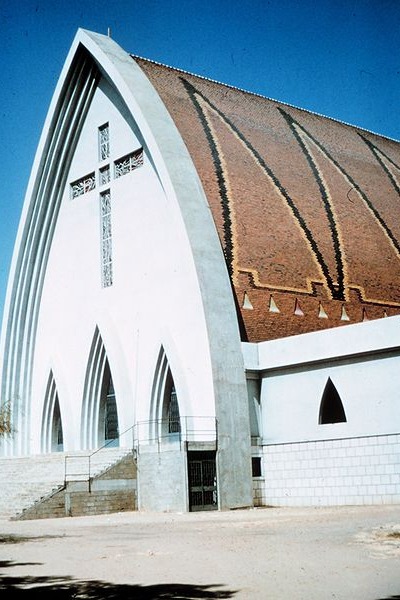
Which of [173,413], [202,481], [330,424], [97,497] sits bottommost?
[97,497]

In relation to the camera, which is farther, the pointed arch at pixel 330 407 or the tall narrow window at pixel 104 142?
the tall narrow window at pixel 104 142

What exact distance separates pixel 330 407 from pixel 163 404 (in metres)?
4.78

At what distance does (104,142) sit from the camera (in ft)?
85.8

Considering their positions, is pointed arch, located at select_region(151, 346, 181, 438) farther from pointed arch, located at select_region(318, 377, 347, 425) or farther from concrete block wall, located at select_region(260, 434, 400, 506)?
pointed arch, located at select_region(318, 377, 347, 425)

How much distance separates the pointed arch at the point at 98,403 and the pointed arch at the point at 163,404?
2.48 meters

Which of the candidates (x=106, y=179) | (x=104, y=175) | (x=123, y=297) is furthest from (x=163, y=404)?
(x=104, y=175)

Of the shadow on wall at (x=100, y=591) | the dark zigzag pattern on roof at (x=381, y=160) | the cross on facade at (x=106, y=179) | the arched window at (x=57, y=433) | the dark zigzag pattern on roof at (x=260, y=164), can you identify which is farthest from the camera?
the dark zigzag pattern on roof at (x=381, y=160)

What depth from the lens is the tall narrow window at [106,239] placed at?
82.9 ft

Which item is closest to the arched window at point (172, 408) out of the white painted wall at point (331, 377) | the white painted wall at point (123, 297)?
the white painted wall at point (123, 297)

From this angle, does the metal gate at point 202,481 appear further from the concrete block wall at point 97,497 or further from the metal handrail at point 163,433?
the concrete block wall at point 97,497

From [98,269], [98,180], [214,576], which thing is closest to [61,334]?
Answer: [98,269]

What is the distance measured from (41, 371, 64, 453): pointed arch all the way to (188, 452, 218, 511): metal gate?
825cm

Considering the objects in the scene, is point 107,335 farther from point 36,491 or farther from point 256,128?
point 256,128

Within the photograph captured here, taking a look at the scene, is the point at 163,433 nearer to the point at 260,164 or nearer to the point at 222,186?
the point at 222,186
